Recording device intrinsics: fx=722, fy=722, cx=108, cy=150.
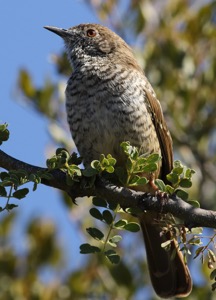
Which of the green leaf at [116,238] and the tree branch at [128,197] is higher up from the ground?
the tree branch at [128,197]

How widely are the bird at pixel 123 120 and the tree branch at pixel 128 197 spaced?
0.53 metres

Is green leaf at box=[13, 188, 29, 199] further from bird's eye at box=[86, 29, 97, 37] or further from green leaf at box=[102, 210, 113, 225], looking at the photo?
bird's eye at box=[86, 29, 97, 37]

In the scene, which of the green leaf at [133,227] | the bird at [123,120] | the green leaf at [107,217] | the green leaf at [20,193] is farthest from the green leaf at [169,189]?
the bird at [123,120]

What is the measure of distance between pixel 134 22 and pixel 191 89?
665 millimetres

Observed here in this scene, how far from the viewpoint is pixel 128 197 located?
3234 millimetres

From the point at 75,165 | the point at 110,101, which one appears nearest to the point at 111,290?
the point at 110,101

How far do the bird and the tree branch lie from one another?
1.73 feet

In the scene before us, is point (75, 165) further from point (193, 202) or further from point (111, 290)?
point (111, 290)

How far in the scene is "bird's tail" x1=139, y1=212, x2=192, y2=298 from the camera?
434 centimetres

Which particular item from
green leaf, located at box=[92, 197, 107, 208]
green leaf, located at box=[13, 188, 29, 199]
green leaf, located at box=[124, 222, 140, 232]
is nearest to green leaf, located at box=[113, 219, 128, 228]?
green leaf, located at box=[124, 222, 140, 232]

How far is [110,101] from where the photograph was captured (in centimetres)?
420

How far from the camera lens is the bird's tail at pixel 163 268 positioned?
434 centimetres

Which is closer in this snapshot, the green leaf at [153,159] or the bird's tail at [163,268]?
the green leaf at [153,159]

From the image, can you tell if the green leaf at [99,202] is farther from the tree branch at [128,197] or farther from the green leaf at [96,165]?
the green leaf at [96,165]
